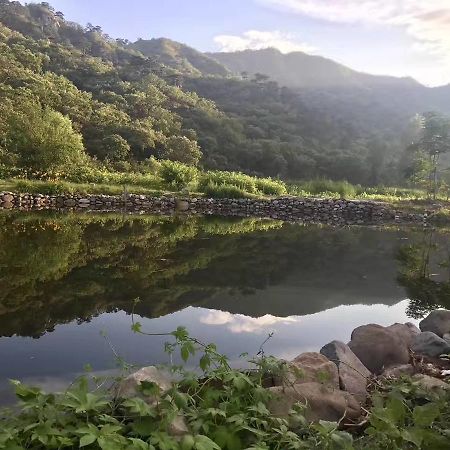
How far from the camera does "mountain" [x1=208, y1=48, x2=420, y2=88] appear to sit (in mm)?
156500

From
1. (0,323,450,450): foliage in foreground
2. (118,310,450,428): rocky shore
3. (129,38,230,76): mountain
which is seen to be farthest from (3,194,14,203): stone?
(129,38,230,76): mountain

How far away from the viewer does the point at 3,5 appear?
8706cm

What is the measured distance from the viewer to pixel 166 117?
48969 mm

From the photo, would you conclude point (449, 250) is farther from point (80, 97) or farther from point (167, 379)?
point (80, 97)

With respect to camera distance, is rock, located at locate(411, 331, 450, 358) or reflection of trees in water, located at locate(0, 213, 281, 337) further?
reflection of trees in water, located at locate(0, 213, 281, 337)

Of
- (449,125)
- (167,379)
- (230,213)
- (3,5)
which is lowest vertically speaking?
(230,213)

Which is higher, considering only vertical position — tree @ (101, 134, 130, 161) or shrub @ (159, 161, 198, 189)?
tree @ (101, 134, 130, 161)

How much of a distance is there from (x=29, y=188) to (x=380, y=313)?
56.0 ft

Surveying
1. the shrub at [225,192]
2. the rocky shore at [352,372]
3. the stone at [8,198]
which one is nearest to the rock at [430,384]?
the rocky shore at [352,372]

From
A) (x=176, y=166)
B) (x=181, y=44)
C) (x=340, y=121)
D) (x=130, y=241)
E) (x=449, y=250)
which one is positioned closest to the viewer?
(x=130, y=241)

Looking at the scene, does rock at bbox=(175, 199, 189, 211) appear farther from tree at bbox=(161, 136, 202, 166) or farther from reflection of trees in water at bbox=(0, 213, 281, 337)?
tree at bbox=(161, 136, 202, 166)

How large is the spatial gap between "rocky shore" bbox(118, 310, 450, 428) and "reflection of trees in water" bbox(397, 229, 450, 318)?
250cm

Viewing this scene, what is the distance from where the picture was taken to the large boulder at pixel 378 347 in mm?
5305

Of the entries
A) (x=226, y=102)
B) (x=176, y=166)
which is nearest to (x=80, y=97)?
(x=176, y=166)
